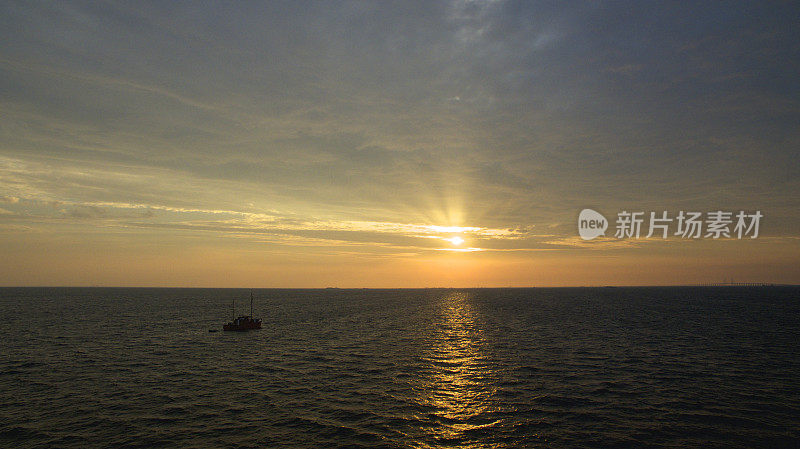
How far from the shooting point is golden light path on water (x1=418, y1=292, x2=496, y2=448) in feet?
101

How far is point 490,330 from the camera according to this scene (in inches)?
3642

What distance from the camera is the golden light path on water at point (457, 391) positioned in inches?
1216

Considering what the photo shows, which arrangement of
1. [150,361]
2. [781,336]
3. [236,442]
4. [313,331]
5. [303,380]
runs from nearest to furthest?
[236,442], [303,380], [150,361], [781,336], [313,331]

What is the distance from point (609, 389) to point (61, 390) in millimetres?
57754

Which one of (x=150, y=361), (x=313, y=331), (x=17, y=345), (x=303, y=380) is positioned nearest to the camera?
(x=303, y=380)

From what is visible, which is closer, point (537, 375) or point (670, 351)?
point (537, 375)

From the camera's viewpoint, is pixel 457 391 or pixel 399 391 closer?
pixel 399 391

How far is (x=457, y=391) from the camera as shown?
41500 millimetres

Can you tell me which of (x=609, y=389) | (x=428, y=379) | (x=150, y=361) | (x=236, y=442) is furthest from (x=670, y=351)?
(x=150, y=361)

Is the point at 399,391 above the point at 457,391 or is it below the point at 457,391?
above

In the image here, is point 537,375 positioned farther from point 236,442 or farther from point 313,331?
point 313,331

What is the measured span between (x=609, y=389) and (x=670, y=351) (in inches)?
1170

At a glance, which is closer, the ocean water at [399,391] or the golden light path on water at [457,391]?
the ocean water at [399,391]

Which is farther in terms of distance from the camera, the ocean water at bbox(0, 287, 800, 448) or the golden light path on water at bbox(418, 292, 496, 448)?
the golden light path on water at bbox(418, 292, 496, 448)
